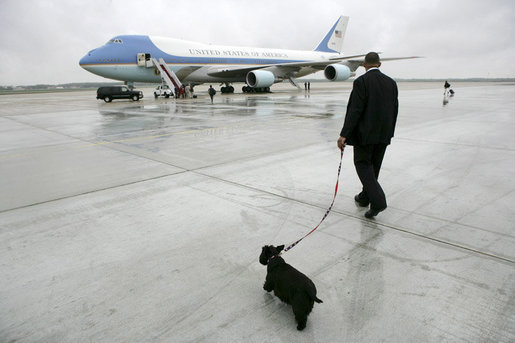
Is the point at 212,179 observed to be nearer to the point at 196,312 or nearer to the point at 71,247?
the point at 71,247

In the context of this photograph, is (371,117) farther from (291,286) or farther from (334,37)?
(334,37)

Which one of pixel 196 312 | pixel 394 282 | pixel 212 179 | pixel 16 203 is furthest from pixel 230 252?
pixel 16 203

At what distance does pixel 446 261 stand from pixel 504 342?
2.69ft

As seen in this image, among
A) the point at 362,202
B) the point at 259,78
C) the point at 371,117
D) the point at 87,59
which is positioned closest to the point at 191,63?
the point at 259,78

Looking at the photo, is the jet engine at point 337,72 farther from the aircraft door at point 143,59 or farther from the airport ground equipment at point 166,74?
the aircraft door at point 143,59

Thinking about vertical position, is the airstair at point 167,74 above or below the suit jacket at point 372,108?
above

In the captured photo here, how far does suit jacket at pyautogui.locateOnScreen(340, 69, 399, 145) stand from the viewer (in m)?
3.23

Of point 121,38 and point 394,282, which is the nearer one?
point 394,282

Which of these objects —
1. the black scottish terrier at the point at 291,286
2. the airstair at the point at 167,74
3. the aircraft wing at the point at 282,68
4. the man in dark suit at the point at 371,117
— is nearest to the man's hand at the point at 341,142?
the man in dark suit at the point at 371,117

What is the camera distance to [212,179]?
183 inches

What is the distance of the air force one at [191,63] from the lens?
21.1 meters

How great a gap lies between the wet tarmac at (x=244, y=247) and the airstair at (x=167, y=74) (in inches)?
700

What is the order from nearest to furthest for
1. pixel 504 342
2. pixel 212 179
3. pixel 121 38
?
pixel 504 342 < pixel 212 179 < pixel 121 38

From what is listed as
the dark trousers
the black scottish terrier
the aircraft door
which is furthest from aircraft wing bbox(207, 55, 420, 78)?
the black scottish terrier
